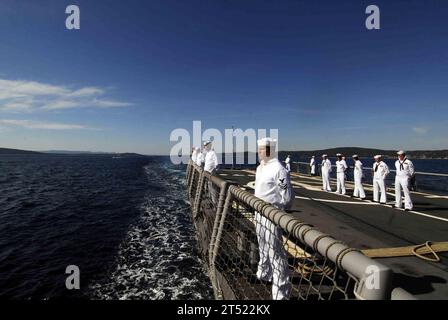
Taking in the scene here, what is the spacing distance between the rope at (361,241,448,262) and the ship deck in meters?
0.12

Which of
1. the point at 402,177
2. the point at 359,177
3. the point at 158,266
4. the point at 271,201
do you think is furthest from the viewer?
the point at 359,177

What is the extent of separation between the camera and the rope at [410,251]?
219 inches

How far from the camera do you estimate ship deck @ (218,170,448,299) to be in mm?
4586

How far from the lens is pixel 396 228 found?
7855mm

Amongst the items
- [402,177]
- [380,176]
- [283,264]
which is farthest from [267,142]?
[380,176]

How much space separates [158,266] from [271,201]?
752cm

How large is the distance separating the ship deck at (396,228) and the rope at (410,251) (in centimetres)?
12

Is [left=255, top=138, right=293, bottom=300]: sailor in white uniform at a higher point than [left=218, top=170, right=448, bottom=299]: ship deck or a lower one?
higher

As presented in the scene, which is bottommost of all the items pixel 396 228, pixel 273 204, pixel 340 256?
pixel 396 228

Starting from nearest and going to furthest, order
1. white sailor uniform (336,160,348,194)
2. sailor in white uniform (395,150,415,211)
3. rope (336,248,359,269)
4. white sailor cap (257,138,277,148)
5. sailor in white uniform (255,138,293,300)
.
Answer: rope (336,248,359,269), sailor in white uniform (255,138,293,300), white sailor cap (257,138,277,148), sailor in white uniform (395,150,415,211), white sailor uniform (336,160,348,194)

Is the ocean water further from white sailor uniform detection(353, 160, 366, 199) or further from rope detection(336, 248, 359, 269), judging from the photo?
white sailor uniform detection(353, 160, 366, 199)

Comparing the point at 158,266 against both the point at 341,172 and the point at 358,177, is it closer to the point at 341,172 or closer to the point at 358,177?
the point at 358,177

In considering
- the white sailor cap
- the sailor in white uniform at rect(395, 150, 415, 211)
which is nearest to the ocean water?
the white sailor cap

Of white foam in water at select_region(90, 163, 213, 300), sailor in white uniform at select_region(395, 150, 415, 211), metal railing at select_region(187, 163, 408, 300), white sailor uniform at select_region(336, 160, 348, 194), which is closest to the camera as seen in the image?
metal railing at select_region(187, 163, 408, 300)
